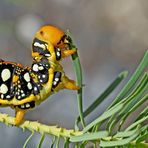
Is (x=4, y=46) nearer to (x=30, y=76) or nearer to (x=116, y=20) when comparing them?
(x=116, y=20)

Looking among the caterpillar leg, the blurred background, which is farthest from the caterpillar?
the blurred background

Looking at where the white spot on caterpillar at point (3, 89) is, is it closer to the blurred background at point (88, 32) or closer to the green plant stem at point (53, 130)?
the green plant stem at point (53, 130)

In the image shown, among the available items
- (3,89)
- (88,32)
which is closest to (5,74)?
(3,89)

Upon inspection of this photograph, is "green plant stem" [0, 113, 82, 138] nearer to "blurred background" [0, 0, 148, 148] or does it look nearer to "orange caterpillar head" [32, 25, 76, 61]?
"orange caterpillar head" [32, 25, 76, 61]

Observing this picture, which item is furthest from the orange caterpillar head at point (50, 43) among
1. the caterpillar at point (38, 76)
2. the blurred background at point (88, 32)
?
the blurred background at point (88, 32)

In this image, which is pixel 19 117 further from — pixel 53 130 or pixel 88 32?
pixel 88 32
